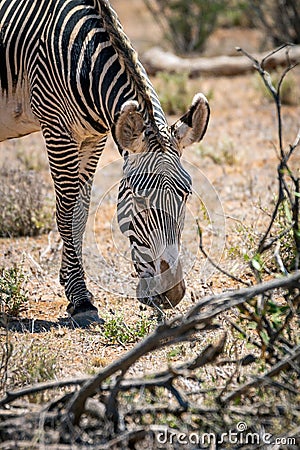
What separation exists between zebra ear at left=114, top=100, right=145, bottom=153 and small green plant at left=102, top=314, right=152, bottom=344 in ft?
3.81

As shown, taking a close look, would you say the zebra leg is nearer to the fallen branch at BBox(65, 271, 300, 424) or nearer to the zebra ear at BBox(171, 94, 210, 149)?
the zebra ear at BBox(171, 94, 210, 149)

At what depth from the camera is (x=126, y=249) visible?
7.04m

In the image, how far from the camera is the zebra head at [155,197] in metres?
4.64

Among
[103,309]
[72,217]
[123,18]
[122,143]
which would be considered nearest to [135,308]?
[103,309]

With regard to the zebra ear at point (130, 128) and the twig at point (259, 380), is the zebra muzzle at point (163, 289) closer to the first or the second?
the zebra ear at point (130, 128)

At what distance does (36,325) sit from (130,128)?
165 centimetres

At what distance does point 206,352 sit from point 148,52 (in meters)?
12.0

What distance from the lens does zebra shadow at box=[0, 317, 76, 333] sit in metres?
5.23

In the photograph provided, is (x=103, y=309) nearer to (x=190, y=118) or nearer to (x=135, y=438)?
(x=190, y=118)

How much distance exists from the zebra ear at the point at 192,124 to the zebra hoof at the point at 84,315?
4.95ft
